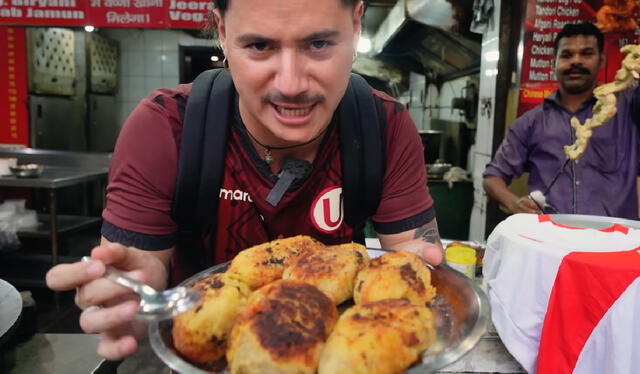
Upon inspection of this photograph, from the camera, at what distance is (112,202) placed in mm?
1437

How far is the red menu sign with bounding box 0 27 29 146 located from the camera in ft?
22.7

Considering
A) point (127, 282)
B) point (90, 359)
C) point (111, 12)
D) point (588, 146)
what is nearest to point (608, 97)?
point (588, 146)

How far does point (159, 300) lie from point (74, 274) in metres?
0.21

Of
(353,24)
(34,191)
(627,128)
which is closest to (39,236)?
(34,191)

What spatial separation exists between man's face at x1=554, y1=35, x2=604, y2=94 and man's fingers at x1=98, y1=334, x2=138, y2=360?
359 centimetres

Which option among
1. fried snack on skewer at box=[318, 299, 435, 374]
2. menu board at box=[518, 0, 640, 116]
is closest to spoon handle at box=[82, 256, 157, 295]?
fried snack on skewer at box=[318, 299, 435, 374]

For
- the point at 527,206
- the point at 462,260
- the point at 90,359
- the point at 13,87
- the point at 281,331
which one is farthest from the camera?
the point at 13,87

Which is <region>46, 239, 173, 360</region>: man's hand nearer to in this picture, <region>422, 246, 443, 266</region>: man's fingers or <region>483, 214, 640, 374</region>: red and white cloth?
<region>422, 246, 443, 266</region>: man's fingers

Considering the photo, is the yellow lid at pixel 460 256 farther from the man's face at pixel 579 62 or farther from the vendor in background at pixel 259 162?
the man's face at pixel 579 62

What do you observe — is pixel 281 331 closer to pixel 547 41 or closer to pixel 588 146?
pixel 588 146

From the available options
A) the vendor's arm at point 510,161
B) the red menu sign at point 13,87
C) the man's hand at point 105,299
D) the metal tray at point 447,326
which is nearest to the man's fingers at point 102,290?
the man's hand at point 105,299

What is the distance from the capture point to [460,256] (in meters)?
2.60

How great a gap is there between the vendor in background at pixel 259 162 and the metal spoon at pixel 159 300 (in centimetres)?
2

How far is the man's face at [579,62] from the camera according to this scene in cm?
350
